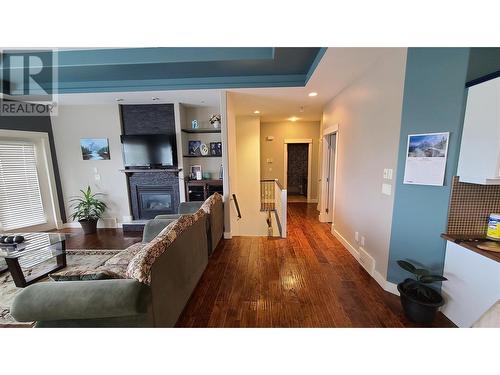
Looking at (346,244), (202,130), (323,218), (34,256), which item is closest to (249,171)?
(202,130)

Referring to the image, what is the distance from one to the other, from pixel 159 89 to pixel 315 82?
2500 millimetres

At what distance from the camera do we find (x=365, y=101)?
2576 mm

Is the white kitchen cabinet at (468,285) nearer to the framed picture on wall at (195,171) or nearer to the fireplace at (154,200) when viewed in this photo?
the framed picture on wall at (195,171)

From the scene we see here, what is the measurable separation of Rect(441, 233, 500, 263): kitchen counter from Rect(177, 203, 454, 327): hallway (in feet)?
2.37

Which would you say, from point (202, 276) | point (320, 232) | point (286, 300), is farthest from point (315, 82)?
point (202, 276)

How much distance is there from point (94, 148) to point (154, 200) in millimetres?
1735

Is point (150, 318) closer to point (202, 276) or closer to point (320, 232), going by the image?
point (202, 276)

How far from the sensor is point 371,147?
2.46m

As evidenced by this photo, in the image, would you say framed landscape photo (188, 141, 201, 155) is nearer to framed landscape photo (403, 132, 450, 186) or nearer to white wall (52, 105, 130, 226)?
white wall (52, 105, 130, 226)

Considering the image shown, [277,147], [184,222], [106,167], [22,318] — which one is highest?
[277,147]

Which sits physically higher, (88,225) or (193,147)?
(193,147)

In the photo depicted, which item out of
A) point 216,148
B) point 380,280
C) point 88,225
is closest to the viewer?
point 380,280

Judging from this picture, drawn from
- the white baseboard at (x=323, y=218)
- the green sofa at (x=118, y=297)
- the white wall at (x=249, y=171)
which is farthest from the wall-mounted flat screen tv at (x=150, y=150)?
the white baseboard at (x=323, y=218)

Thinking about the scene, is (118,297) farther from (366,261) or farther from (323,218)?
(323,218)
